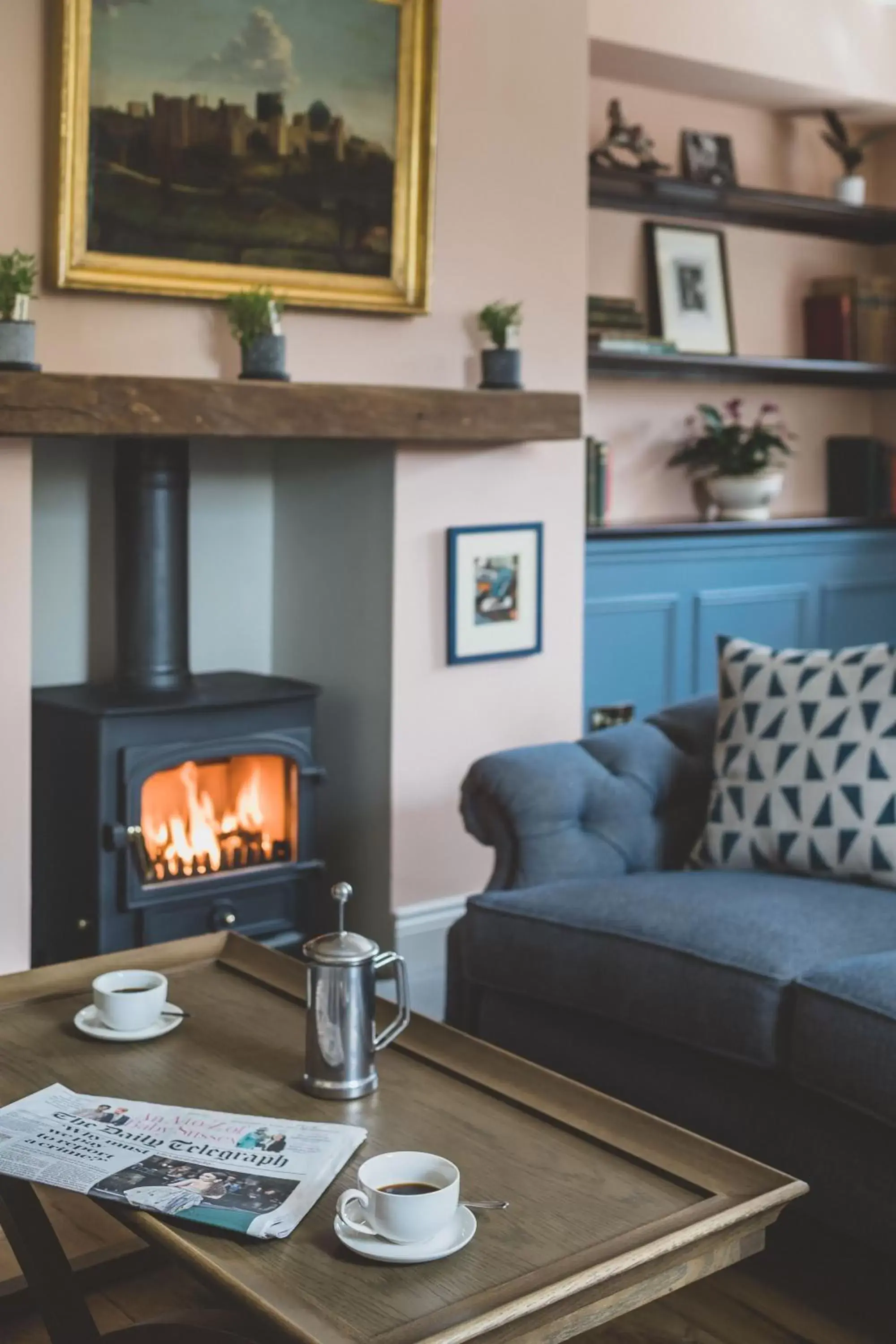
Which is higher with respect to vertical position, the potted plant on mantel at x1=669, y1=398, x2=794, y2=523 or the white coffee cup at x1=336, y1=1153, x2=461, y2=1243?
the potted plant on mantel at x1=669, y1=398, x2=794, y2=523

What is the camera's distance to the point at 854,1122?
2332mm

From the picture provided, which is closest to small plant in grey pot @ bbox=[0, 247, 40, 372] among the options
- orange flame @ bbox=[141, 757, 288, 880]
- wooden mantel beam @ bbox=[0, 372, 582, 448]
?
wooden mantel beam @ bbox=[0, 372, 582, 448]

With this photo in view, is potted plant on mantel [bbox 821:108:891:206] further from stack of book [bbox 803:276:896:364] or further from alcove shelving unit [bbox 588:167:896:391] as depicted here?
stack of book [bbox 803:276:896:364]

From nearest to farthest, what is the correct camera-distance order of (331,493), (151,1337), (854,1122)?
1. (151,1337)
2. (854,1122)
3. (331,493)

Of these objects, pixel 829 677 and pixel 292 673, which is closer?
pixel 829 677

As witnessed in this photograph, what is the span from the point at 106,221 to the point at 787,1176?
241 centimetres

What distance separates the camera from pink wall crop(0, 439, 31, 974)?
3.22 meters

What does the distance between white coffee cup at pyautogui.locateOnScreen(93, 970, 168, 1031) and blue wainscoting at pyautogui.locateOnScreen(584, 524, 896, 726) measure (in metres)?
2.66

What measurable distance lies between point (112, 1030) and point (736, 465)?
11.3 ft

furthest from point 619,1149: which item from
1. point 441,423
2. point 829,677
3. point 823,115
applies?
point 823,115

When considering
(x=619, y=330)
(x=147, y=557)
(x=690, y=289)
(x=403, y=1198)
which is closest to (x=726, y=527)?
(x=619, y=330)

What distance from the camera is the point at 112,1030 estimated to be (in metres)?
2.11

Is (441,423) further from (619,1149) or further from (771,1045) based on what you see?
(619,1149)

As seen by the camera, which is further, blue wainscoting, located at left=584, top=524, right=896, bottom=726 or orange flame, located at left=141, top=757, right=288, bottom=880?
blue wainscoting, located at left=584, top=524, right=896, bottom=726
